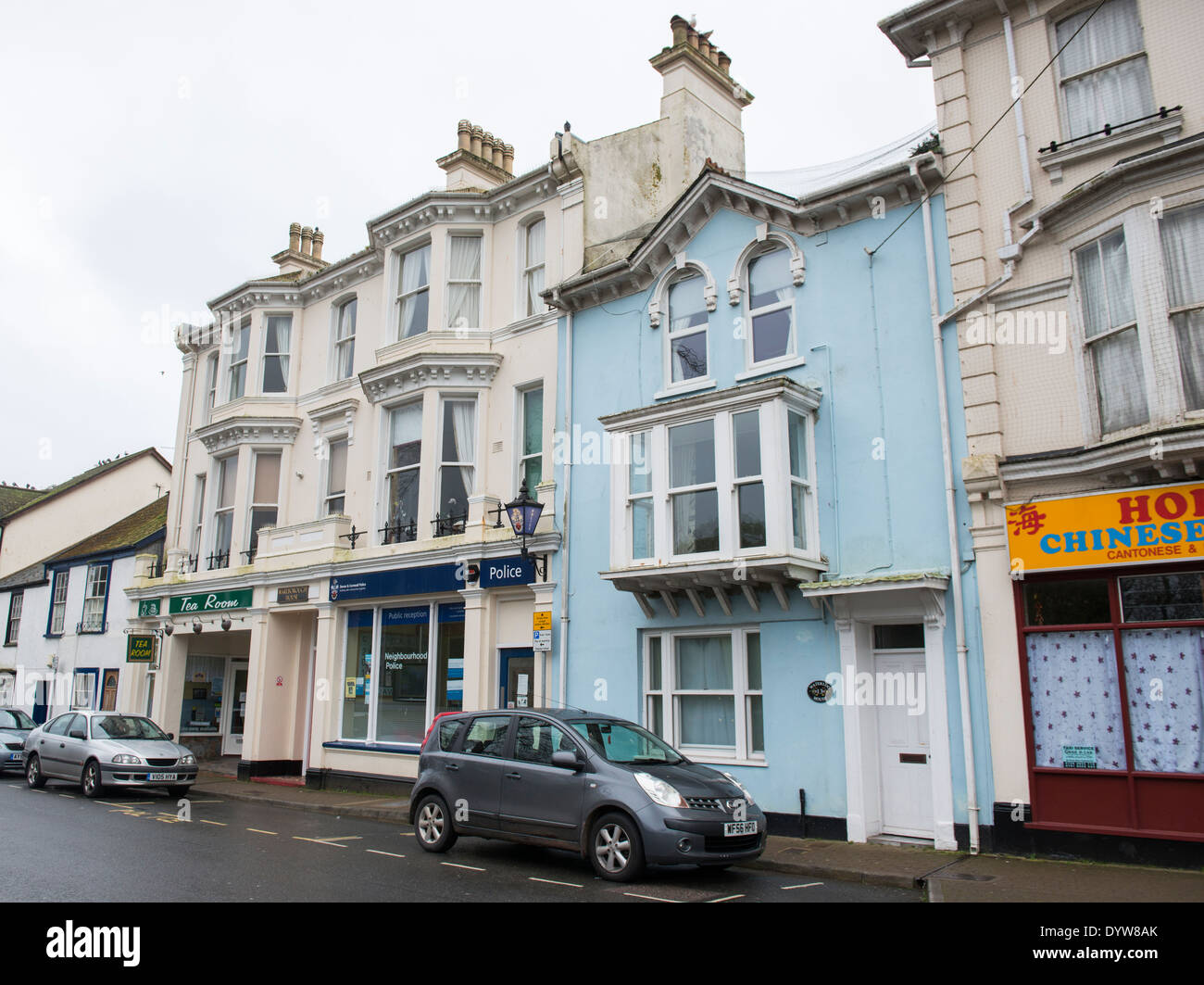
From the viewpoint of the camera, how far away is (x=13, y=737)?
2088 cm

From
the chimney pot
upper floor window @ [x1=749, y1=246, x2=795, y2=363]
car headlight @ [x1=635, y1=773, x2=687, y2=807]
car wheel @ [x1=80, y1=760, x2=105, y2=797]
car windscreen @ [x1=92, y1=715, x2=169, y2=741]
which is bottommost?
car wheel @ [x1=80, y1=760, x2=105, y2=797]

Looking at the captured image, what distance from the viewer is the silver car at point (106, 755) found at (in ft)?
52.9

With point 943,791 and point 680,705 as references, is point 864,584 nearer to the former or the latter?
point 943,791

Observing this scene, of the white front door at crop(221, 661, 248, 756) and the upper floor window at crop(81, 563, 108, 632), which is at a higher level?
the upper floor window at crop(81, 563, 108, 632)

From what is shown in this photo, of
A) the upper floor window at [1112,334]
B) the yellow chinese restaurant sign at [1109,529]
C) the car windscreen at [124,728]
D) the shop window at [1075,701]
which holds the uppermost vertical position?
the upper floor window at [1112,334]

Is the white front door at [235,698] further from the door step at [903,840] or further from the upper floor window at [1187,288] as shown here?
the upper floor window at [1187,288]

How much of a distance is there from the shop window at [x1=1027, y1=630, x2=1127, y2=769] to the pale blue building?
2.08 ft

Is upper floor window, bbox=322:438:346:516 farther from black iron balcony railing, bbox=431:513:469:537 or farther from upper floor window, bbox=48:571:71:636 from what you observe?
upper floor window, bbox=48:571:71:636

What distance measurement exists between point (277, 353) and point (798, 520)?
48.3 feet

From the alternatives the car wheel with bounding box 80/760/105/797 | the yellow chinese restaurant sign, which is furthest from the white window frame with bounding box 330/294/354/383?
the yellow chinese restaurant sign

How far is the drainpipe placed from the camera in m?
10.4

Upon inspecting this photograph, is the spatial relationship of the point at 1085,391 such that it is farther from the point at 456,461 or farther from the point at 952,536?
the point at 456,461

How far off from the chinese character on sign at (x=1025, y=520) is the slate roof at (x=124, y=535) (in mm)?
22877

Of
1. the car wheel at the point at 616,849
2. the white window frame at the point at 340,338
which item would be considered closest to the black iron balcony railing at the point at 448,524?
the white window frame at the point at 340,338
